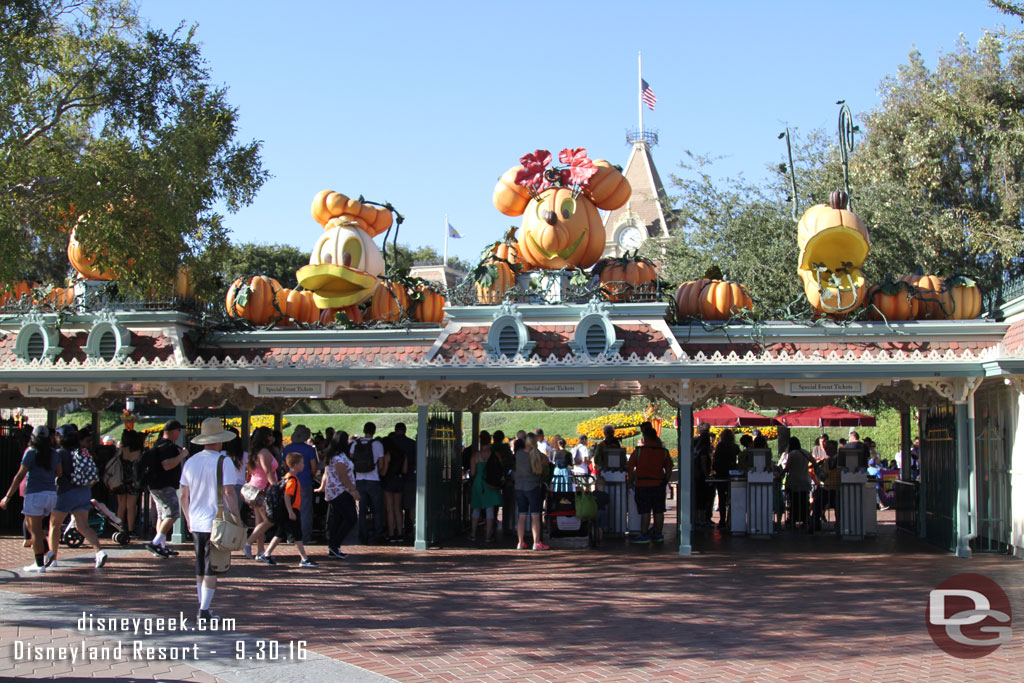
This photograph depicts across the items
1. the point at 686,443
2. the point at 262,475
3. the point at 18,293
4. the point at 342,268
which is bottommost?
the point at 262,475

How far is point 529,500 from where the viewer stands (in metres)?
14.2

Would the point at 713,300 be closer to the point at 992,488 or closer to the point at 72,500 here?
the point at 992,488

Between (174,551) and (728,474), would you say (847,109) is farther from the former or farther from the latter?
(174,551)

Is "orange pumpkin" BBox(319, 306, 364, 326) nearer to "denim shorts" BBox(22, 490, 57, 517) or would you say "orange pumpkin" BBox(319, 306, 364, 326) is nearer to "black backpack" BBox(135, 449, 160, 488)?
"black backpack" BBox(135, 449, 160, 488)

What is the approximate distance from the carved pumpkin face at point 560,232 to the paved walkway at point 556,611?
178 inches

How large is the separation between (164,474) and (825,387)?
875cm

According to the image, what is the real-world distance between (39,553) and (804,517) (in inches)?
478

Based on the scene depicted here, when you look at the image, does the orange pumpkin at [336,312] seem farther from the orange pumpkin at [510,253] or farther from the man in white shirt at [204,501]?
the man in white shirt at [204,501]

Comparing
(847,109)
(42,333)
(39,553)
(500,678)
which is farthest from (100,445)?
(847,109)

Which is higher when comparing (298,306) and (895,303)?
(298,306)

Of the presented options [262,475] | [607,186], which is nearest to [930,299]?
[607,186]

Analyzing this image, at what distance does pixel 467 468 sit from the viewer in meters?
17.2

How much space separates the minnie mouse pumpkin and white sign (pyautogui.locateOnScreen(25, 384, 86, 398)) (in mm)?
7054

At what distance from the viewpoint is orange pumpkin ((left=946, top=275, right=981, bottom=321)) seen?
567 inches
